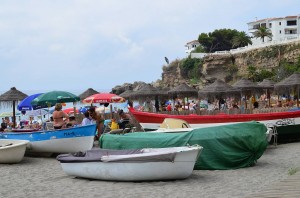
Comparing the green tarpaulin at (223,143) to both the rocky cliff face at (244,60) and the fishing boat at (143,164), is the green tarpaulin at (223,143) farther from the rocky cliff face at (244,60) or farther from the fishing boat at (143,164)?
the rocky cliff face at (244,60)

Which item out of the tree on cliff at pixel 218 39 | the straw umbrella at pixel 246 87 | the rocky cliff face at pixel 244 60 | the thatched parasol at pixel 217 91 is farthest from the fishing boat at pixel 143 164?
the tree on cliff at pixel 218 39

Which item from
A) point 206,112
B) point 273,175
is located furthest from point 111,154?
point 206,112

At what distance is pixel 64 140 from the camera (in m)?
15.3

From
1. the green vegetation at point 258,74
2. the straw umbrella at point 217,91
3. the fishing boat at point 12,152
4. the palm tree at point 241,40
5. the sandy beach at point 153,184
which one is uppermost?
the palm tree at point 241,40

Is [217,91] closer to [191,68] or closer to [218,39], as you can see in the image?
[191,68]

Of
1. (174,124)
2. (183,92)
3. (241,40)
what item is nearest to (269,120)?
(174,124)

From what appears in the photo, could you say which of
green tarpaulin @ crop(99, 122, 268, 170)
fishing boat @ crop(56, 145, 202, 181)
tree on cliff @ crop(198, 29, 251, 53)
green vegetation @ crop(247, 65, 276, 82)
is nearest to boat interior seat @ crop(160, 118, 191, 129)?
green tarpaulin @ crop(99, 122, 268, 170)

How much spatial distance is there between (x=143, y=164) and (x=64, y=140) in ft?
17.6

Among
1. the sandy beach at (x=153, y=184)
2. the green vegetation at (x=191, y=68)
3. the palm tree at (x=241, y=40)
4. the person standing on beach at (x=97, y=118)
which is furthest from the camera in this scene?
the palm tree at (x=241, y=40)

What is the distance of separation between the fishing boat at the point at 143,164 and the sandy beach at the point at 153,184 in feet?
0.53

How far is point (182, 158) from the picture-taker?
10.6 meters

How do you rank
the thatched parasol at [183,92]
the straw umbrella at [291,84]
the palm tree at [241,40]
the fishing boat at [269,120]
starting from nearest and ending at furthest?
the fishing boat at [269,120]
the straw umbrella at [291,84]
the thatched parasol at [183,92]
the palm tree at [241,40]

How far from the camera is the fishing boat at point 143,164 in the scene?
1052 centimetres

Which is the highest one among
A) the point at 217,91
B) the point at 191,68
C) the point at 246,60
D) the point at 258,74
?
the point at 246,60
